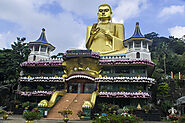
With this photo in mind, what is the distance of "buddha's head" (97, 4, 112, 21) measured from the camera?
3697 cm

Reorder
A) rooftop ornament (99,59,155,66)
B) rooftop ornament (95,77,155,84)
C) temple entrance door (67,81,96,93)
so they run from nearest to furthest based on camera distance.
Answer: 1. rooftop ornament (95,77,155,84)
2. rooftop ornament (99,59,155,66)
3. temple entrance door (67,81,96,93)

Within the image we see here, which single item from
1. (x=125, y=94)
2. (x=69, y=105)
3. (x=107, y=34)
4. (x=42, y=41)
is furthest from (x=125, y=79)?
(x=42, y=41)

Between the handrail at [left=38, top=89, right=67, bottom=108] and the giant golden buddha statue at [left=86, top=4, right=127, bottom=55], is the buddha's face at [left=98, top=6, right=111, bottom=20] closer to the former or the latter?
the giant golden buddha statue at [left=86, top=4, right=127, bottom=55]

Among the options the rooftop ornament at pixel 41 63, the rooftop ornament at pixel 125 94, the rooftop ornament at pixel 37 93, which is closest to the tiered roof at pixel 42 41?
the rooftop ornament at pixel 41 63

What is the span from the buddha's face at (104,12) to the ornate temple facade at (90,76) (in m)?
9.72

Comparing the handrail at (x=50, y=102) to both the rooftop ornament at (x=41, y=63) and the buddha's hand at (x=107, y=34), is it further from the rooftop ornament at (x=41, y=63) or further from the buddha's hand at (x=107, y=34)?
the buddha's hand at (x=107, y=34)

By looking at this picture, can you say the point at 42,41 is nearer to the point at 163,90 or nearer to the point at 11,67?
the point at 11,67

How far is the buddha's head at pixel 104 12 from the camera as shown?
121ft

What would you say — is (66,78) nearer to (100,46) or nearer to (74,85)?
(74,85)

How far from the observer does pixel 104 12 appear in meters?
37.2

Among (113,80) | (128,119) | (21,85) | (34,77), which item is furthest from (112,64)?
(128,119)

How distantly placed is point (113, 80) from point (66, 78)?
698 centimetres

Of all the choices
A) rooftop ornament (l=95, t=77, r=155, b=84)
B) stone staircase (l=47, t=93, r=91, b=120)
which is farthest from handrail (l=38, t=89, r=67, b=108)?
rooftop ornament (l=95, t=77, r=155, b=84)

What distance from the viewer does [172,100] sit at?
3148 cm
